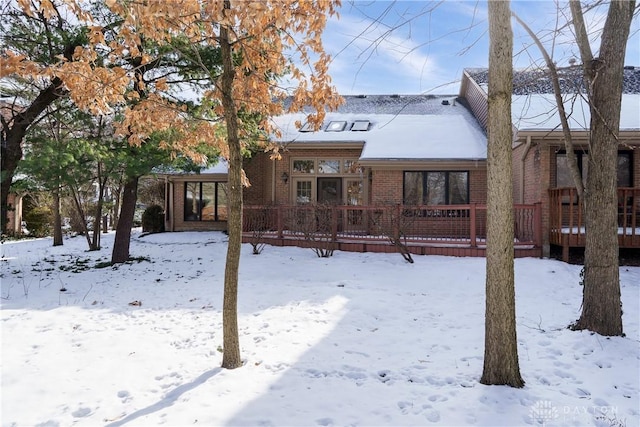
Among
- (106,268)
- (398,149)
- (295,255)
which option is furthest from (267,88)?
(398,149)

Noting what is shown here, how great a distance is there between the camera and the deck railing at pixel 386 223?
973cm

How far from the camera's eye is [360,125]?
1564cm

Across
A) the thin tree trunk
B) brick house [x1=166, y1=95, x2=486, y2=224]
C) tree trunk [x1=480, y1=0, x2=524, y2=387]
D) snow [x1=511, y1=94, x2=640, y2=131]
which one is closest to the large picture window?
brick house [x1=166, y1=95, x2=486, y2=224]

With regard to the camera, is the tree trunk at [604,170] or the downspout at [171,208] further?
the downspout at [171,208]

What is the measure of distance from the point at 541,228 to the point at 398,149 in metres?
5.14

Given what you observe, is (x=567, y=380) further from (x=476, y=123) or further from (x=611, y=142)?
(x=476, y=123)

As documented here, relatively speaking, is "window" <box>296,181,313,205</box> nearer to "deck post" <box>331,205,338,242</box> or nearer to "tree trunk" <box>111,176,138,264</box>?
"deck post" <box>331,205,338,242</box>

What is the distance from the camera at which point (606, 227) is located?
4.80 m

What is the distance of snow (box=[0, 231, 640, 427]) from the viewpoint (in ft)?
10.6

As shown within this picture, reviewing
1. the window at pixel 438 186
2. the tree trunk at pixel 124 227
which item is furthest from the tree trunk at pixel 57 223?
the window at pixel 438 186

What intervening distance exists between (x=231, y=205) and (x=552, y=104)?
744 cm

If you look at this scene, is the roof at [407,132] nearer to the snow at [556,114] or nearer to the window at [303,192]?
the window at [303,192]

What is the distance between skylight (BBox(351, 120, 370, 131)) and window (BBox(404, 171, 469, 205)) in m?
3.15

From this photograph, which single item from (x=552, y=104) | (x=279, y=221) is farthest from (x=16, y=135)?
(x=552, y=104)
